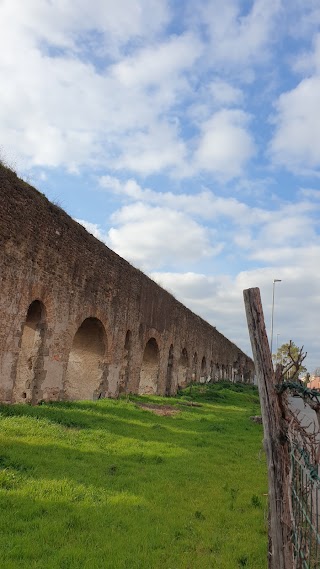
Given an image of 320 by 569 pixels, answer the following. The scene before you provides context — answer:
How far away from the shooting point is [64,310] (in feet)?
42.8

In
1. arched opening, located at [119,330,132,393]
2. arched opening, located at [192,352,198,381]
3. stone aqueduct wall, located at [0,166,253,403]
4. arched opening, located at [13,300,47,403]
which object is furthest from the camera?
arched opening, located at [192,352,198,381]

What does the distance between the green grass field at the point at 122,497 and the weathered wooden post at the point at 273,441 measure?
0.73m

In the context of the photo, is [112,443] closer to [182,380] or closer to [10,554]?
[10,554]

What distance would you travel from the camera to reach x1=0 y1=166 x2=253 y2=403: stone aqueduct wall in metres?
10.7

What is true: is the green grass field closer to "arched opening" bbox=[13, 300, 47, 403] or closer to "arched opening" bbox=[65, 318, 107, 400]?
"arched opening" bbox=[13, 300, 47, 403]

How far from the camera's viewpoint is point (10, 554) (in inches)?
163

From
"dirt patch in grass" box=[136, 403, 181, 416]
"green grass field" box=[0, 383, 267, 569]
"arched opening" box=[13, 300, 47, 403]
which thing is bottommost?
"green grass field" box=[0, 383, 267, 569]

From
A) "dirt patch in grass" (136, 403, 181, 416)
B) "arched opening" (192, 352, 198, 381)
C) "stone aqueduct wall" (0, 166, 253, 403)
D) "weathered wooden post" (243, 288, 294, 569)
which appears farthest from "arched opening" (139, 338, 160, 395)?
"weathered wooden post" (243, 288, 294, 569)

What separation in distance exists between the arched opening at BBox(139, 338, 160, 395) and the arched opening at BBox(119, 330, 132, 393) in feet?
12.6

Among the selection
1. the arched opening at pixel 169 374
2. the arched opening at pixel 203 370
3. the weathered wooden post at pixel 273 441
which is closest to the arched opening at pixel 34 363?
the weathered wooden post at pixel 273 441

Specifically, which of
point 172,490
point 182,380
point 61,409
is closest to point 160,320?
point 182,380

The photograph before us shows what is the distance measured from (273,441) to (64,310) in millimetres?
10293

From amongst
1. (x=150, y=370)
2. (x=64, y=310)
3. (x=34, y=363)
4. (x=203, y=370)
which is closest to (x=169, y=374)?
(x=150, y=370)

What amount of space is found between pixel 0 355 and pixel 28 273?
2.10 meters
